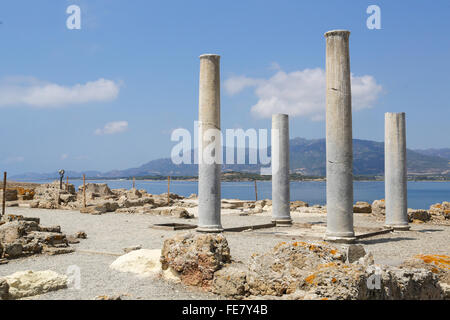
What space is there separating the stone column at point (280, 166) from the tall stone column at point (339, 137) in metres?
5.52

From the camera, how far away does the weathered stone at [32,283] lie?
6906 millimetres

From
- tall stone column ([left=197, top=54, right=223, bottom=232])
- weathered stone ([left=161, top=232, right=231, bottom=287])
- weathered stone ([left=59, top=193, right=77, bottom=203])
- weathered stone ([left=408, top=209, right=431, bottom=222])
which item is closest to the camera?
weathered stone ([left=161, top=232, right=231, bottom=287])

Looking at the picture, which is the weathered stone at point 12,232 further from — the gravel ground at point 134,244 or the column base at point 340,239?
the column base at point 340,239

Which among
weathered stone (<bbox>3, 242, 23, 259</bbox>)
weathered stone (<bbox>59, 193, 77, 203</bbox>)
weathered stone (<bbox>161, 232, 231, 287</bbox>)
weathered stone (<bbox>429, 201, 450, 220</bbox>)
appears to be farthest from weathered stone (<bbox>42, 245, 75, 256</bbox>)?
weathered stone (<bbox>59, 193, 77, 203</bbox>)

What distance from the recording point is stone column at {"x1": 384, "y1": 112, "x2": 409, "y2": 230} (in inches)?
648

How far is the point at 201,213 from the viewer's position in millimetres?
13930

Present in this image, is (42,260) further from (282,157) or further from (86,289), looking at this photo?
(282,157)

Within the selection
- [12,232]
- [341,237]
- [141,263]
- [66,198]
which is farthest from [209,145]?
[66,198]

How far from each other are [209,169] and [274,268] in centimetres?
694

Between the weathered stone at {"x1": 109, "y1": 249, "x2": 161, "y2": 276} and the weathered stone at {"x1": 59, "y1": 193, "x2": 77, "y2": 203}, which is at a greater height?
the weathered stone at {"x1": 59, "y1": 193, "x2": 77, "y2": 203}

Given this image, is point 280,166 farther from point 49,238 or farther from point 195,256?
point 195,256

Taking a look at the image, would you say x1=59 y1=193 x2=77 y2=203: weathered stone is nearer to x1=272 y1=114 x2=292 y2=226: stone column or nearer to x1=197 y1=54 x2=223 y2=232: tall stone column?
x1=272 y1=114 x2=292 y2=226: stone column

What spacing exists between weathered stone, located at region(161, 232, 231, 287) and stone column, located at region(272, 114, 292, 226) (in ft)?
33.1
